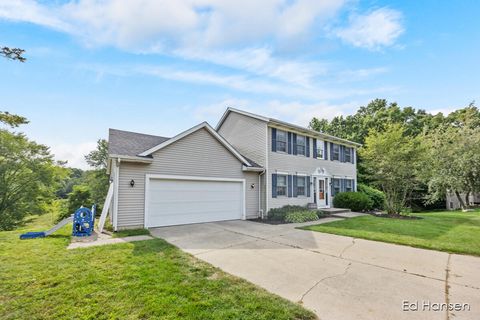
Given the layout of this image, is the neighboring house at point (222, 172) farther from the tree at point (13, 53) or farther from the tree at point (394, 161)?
the tree at point (13, 53)

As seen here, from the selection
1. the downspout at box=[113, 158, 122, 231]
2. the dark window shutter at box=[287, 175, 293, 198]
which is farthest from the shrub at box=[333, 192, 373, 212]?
the downspout at box=[113, 158, 122, 231]

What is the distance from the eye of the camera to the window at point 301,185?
48.0 feet

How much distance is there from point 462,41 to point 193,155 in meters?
12.4

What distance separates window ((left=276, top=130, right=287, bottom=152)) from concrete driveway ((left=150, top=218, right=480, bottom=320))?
22.7 ft

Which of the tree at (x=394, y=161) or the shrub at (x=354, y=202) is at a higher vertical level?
the tree at (x=394, y=161)

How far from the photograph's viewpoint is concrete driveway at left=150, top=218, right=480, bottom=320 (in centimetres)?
333

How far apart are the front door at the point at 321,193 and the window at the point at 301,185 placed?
1.38 metres

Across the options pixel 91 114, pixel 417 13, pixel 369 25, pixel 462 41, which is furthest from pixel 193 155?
pixel 462 41

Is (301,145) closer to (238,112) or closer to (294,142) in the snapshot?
(294,142)

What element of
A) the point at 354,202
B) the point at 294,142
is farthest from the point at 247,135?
the point at 354,202

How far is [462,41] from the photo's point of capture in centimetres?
984

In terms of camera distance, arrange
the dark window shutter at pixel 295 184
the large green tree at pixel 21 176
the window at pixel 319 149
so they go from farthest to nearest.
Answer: the large green tree at pixel 21 176, the window at pixel 319 149, the dark window shutter at pixel 295 184

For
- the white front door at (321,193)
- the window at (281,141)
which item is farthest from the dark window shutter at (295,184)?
the white front door at (321,193)

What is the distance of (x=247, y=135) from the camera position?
14180mm
